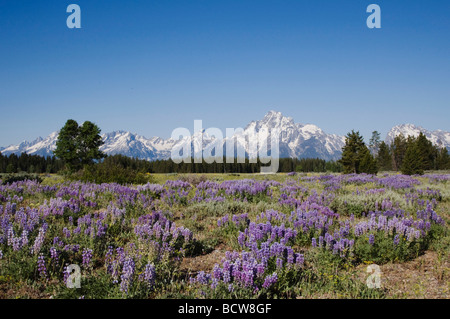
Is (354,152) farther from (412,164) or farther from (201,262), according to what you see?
(201,262)

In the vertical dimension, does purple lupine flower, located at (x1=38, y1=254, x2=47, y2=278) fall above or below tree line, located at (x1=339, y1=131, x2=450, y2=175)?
below

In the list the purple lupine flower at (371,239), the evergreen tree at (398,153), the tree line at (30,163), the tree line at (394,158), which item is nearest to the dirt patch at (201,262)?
the purple lupine flower at (371,239)

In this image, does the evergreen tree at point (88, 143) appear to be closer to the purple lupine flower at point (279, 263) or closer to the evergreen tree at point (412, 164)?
the evergreen tree at point (412, 164)

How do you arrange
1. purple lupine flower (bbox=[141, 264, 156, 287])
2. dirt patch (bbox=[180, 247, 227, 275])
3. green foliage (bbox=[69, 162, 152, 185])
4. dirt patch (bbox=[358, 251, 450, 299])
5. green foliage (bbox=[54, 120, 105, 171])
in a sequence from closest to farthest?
purple lupine flower (bbox=[141, 264, 156, 287]), dirt patch (bbox=[358, 251, 450, 299]), dirt patch (bbox=[180, 247, 227, 275]), green foliage (bbox=[69, 162, 152, 185]), green foliage (bbox=[54, 120, 105, 171])

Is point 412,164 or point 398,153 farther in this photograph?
point 398,153

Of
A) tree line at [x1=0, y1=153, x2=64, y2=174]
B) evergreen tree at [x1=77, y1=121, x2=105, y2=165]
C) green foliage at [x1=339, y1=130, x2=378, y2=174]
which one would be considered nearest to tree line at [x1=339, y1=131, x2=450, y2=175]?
green foliage at [x1=339, y1=130, x2=378, y2=174]

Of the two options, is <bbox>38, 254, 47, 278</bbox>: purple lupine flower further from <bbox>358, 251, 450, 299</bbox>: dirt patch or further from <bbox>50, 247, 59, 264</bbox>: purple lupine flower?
<bbox>358, 251, 450, 299</bbox>: dirt patch

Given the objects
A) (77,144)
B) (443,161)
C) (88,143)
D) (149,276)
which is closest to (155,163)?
(88,143)

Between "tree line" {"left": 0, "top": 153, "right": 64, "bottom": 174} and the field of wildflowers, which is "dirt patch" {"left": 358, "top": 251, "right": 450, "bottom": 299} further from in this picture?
"tree line" {"left": 0, "top": 153, "right": 64, "bottom": 174}

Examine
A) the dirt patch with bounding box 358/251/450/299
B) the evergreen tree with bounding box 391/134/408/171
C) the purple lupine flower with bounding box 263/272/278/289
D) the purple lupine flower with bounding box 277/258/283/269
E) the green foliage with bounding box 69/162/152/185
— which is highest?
the evergreen tree with bounding box 391/134/408/171

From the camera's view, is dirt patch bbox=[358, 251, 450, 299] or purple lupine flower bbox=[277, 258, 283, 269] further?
purple lupine flower bbox=[277, 258, 283, 269]

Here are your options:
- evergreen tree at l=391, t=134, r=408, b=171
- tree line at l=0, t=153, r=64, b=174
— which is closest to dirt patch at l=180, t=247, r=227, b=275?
evergreen tree at l=391, t=134, r=408, b=171

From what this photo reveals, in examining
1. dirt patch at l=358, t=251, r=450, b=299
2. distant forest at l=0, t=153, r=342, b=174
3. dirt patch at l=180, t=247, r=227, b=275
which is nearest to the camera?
dirt patch at l=358, t=251, r=450, b=299
